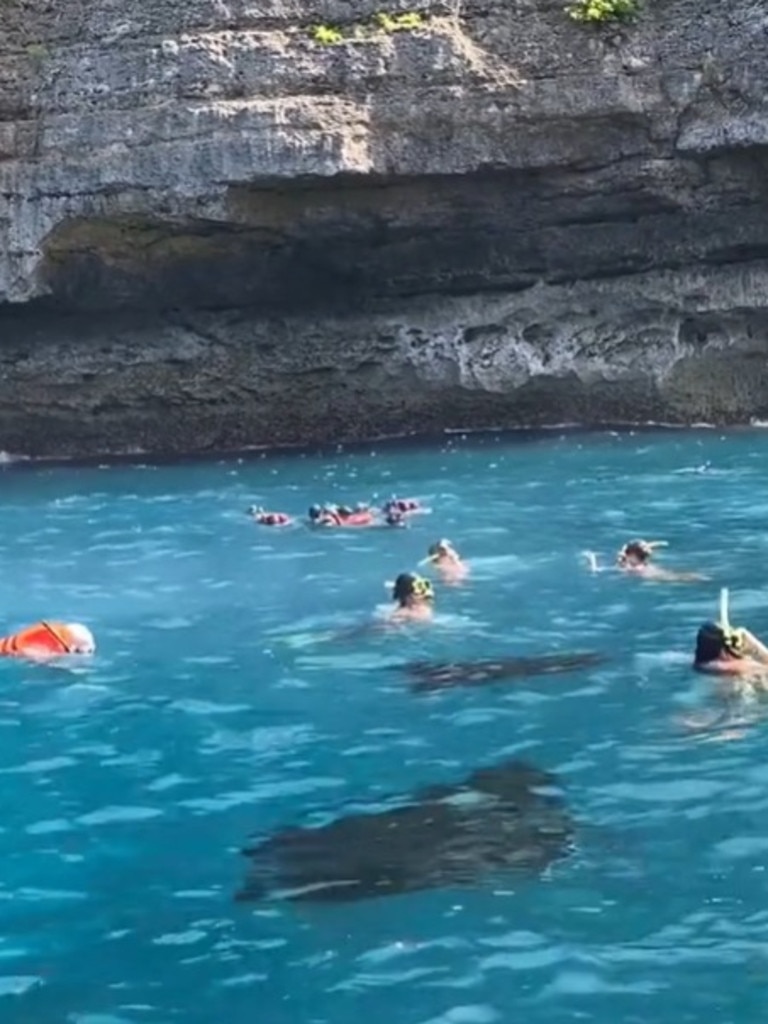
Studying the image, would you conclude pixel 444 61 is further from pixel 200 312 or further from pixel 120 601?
pixel 120 601

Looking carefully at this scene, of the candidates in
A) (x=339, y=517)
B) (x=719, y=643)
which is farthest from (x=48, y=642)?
(x=339, y=517)

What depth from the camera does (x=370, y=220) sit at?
2384 cm

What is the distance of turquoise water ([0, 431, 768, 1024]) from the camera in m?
5.44

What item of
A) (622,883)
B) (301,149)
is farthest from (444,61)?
(622,883)

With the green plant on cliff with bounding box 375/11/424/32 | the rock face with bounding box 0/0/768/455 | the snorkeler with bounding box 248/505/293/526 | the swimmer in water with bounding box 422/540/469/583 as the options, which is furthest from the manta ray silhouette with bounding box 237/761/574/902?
the green plant on cliff with bounding box 375/11/424/32

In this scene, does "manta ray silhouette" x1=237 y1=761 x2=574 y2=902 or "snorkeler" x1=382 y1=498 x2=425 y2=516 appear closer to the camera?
"manta ray silhouette" x1=237 y1=761 x2=574 y2=902

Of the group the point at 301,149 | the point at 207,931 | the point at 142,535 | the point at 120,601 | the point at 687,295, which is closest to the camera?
the point at 207,931

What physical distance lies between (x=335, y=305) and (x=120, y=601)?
42.4 ft

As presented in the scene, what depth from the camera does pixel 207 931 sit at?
5.96m

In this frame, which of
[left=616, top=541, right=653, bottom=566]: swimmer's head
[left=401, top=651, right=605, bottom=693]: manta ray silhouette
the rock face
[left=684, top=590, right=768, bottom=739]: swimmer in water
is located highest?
the rock face

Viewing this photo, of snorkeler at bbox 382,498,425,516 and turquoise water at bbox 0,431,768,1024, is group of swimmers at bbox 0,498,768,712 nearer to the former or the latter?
snorkeler at bbox 382,498,425,516

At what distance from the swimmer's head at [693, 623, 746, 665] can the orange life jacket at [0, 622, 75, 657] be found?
4285 mm

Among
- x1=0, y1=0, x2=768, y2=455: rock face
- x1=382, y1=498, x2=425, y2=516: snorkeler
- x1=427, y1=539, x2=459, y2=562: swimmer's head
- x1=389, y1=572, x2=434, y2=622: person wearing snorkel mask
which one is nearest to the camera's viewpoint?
x1=389, y1=572, x2=434, y2=622: person wearing snorkel mask

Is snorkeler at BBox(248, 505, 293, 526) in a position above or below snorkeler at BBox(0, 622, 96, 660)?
above
